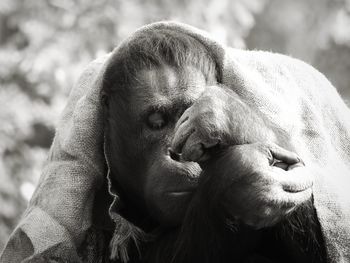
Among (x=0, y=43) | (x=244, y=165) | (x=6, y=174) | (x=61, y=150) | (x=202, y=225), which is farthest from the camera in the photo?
(x=0, y=43)

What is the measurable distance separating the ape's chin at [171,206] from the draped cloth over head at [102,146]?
10 centimetres

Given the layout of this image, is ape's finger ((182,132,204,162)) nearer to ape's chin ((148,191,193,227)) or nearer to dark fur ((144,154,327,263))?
dark fur ((144,154,327,263))

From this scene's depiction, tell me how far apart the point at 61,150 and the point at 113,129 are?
16 cm

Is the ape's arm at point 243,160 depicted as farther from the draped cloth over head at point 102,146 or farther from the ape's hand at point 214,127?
the draped cloth over head at point 102,146

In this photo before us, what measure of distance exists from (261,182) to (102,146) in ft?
1.96

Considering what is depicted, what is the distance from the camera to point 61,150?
205 cm

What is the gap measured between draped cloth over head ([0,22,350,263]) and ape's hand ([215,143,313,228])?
22 cm

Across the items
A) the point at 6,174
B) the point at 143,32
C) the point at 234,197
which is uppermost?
the point at 143,32

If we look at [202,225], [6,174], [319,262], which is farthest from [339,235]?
[6,174]

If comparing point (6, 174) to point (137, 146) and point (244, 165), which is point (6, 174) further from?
point (244, 165)

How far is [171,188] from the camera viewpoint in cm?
177

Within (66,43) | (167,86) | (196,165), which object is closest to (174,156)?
(196,165)

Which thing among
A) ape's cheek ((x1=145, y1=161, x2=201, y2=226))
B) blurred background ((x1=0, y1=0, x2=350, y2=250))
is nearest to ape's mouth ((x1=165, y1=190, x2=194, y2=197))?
ape's cheek ((x1=145, y1=161, x2=201, y2=226))

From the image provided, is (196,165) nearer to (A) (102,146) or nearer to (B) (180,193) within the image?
(B) (180,193)
